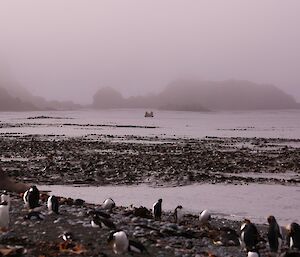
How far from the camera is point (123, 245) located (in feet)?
35.6

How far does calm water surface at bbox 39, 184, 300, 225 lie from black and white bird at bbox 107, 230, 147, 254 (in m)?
8.35

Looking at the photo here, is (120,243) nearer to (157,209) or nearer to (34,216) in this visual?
(34,216)

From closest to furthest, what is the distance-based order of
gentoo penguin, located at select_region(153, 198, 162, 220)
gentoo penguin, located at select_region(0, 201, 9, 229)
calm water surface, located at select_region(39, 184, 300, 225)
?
gentoo penguin, located at select_region(0, 201, 9, 229), gentoo penguin, located at select_region(153, 198, 162, 220), calm water surface, located at select_region(39, 184, 300, 225)

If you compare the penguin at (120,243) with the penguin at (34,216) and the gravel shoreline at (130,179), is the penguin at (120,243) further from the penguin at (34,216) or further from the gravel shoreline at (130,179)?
the penguin at (34,216)

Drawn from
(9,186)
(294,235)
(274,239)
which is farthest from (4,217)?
(9,186)

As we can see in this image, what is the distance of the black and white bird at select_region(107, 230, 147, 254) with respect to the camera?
10.9 metres

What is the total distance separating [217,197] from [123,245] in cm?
1299

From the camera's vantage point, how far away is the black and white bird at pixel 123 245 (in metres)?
10.9

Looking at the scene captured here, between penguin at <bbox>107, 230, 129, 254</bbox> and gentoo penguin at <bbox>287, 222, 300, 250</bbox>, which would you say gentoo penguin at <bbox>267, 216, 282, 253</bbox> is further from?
penguin at <bbox>107, 230, 129, 254</bbox>

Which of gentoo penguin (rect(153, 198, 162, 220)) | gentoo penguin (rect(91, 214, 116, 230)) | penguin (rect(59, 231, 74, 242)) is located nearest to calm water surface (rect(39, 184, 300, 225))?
gentoo penguin (rect(153, 198, 162, 220))

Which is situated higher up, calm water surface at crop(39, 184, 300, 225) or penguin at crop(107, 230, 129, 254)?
penguin at crop(107, 230, 129, 254)

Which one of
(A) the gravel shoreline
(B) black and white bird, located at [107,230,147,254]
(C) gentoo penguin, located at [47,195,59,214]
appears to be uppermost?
(C) gentoo penguin, located at [47,195,59,214]

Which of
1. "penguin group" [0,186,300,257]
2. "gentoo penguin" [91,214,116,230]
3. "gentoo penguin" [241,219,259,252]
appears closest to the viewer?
"penguin group" [0,186,300,257]

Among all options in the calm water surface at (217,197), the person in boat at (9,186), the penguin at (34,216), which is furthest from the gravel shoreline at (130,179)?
the person in boat at (9,186)
